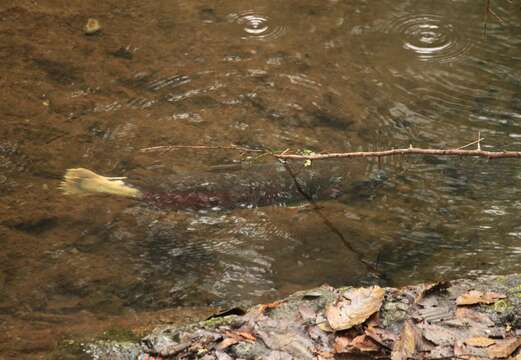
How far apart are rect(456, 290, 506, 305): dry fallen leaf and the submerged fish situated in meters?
1.06

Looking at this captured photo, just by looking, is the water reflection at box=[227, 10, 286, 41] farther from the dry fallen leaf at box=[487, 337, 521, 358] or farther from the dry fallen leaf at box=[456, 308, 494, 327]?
the dry fallen leaf at box=[487, 337, 521, 358]

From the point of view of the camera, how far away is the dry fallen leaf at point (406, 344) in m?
2.21

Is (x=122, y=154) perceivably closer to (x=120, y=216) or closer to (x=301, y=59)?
(x=120, y=216)

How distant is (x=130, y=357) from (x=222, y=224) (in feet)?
3.42

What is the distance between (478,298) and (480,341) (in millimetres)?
223

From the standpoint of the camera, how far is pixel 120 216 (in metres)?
3.25

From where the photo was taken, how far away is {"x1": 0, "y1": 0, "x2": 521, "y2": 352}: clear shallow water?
2.98 m

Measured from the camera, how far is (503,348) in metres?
2.23

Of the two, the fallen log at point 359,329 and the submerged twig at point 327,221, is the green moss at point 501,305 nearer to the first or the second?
the fallen log at point 359,329

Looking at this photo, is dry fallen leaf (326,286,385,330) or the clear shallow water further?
the clear shallow water

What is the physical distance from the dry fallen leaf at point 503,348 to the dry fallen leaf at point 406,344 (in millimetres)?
257

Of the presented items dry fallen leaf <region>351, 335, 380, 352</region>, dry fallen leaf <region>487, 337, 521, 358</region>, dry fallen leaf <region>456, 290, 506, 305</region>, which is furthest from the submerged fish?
dry fallen leaf <region>487, 337, 521, 358</region>

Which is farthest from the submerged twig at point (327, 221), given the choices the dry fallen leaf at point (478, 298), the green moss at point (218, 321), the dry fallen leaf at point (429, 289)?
the green moss at point (218, 321)

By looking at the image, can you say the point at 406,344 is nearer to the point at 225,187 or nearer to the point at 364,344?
the point at 364,344
